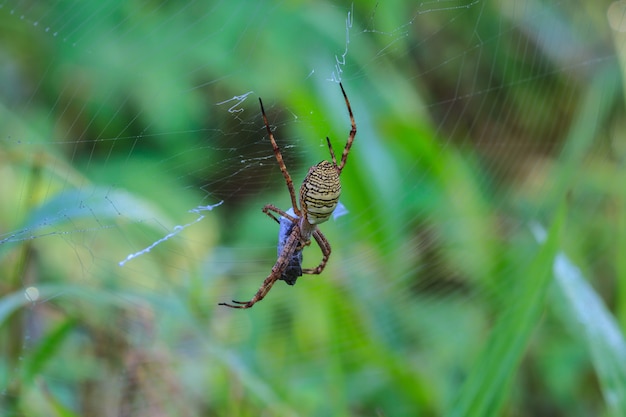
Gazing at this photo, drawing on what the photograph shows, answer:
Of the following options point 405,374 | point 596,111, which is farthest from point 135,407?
point 596,111

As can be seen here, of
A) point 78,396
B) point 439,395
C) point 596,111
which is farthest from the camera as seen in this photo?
point 596,111

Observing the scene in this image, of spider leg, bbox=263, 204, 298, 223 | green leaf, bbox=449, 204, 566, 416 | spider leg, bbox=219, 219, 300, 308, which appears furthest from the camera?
spider leg, bbox=219, 219, 300, 308

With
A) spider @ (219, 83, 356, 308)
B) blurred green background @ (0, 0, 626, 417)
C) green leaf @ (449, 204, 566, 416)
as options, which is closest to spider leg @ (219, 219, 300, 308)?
spider @ (219, 83, 356, 308)

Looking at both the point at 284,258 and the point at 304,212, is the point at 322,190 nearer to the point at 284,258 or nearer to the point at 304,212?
the point at 304,212

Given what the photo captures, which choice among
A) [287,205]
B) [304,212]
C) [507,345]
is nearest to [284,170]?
[304,212]

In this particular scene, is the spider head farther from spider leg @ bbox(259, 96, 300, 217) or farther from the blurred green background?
the blurred green background

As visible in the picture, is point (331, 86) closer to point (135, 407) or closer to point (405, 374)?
point (405, 374)

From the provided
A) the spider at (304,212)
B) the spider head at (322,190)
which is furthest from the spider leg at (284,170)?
the spider head at (322,190)
